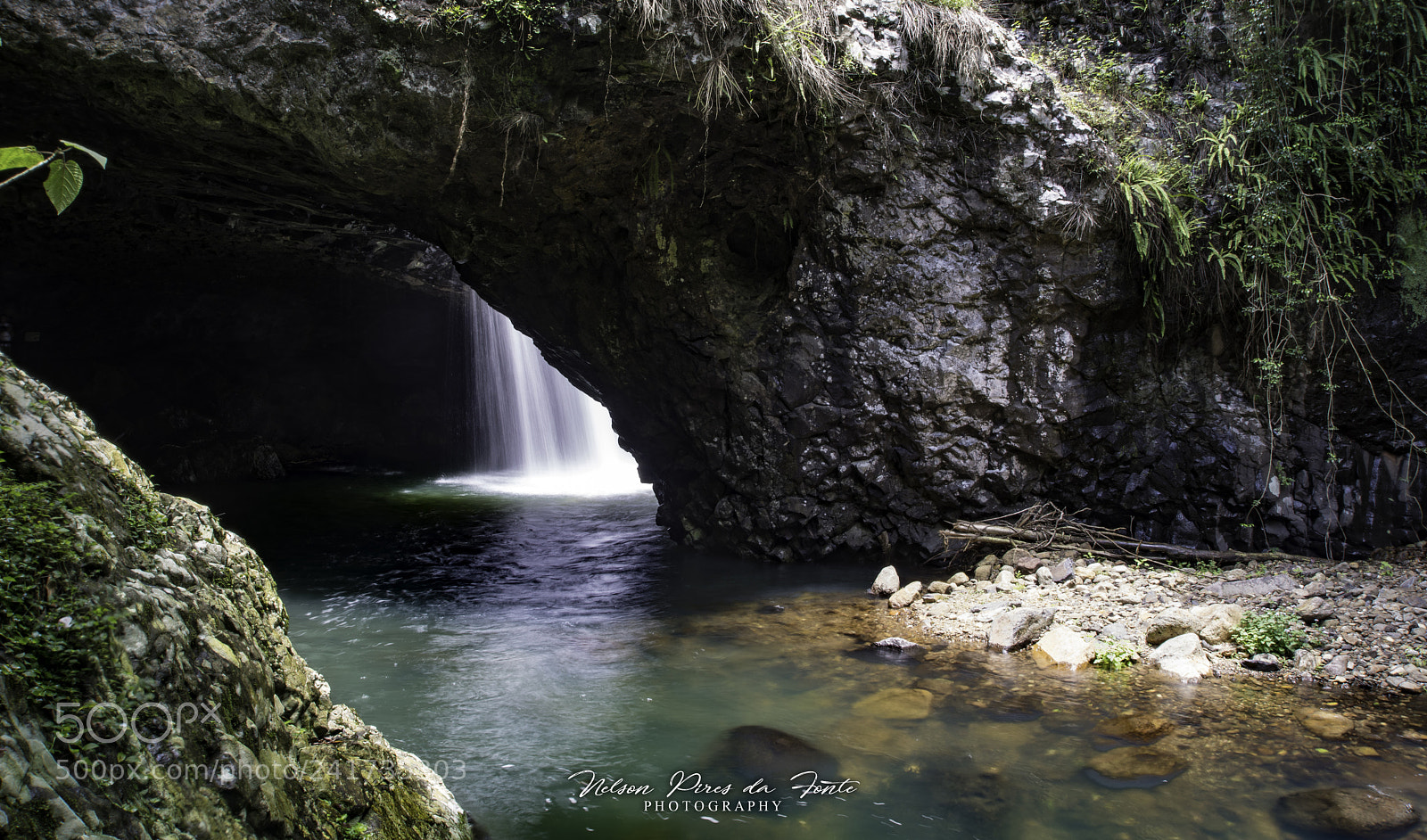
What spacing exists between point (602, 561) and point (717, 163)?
4631 mm

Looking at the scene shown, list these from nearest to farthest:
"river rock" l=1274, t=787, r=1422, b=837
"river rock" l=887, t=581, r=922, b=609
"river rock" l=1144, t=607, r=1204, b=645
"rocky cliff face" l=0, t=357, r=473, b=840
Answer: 1. "rocky cliff face" l=0, t=357, r=473, b=840
2. "river rock" l=1274, t=787, r=1422, b=837
3. "river rock" l=1144, t=607, r=1204, b=645
4. "river rock" l=887, t=581, r=922, b=609

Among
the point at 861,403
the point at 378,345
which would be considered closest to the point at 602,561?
the point at 861,403

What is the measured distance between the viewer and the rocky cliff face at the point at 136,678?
1.50 metres

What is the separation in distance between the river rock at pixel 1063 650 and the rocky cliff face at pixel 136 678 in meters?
4.36

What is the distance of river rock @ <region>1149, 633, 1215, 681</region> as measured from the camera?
4938 millimetres

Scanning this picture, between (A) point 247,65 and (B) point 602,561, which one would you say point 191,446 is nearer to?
(B) point 602,561

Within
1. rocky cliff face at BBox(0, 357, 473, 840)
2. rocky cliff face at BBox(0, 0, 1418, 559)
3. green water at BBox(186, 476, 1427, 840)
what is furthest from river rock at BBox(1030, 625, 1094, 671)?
rocky cliff face at BBox(0, 357, 473, 840)

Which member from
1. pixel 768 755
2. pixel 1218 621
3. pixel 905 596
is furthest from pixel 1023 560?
pixel 768 755

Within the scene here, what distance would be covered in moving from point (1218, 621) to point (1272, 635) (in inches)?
12.2

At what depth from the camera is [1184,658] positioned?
5.05 metres

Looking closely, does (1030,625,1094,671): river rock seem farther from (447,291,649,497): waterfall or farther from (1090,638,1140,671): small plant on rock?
(447,291,649,497): waterfall

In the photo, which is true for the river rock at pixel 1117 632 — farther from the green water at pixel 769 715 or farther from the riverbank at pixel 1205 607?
the green water at pixel 769 715

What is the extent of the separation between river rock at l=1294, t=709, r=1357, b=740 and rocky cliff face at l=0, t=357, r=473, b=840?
4569mm

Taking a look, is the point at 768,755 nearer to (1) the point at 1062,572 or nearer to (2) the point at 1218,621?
(2) the point at 1218,621
